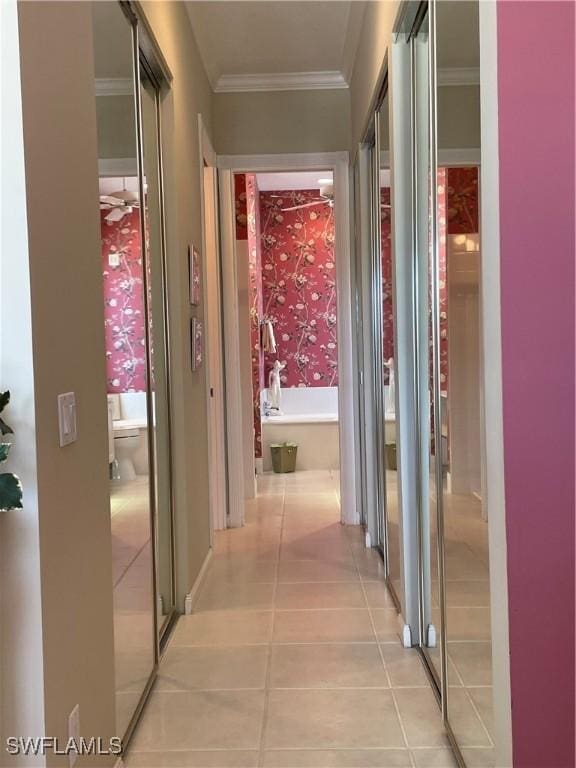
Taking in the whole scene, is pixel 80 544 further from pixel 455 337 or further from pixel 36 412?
pixel 455 337

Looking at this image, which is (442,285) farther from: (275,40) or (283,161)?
(283,161)

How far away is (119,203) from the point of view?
2.15 m

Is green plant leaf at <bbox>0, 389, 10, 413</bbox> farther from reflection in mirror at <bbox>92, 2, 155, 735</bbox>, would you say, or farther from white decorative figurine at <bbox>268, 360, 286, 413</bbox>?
white decorative figurine at <bbox>268, 360, 286, 413</bbox>

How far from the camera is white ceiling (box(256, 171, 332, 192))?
6656mm

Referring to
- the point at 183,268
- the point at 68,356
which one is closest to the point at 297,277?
the point at 183,268

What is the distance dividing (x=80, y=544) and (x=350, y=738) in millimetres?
1064

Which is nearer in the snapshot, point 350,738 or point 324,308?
point 350,738

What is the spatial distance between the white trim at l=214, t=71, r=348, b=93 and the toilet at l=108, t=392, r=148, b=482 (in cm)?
270

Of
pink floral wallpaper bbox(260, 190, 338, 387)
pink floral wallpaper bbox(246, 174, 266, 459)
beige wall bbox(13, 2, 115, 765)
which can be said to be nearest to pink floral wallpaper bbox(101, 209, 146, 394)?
beige wall bbox(13, 2, 115, 765)

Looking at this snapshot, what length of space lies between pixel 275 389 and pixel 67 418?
550cm

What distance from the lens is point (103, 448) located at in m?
1.77

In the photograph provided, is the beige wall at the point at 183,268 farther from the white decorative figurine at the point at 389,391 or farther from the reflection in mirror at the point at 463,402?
the reflection in mirror at the point at 463,402

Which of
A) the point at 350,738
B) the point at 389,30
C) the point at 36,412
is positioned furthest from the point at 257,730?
the point at 389,30

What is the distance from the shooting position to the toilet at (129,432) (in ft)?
6.87
